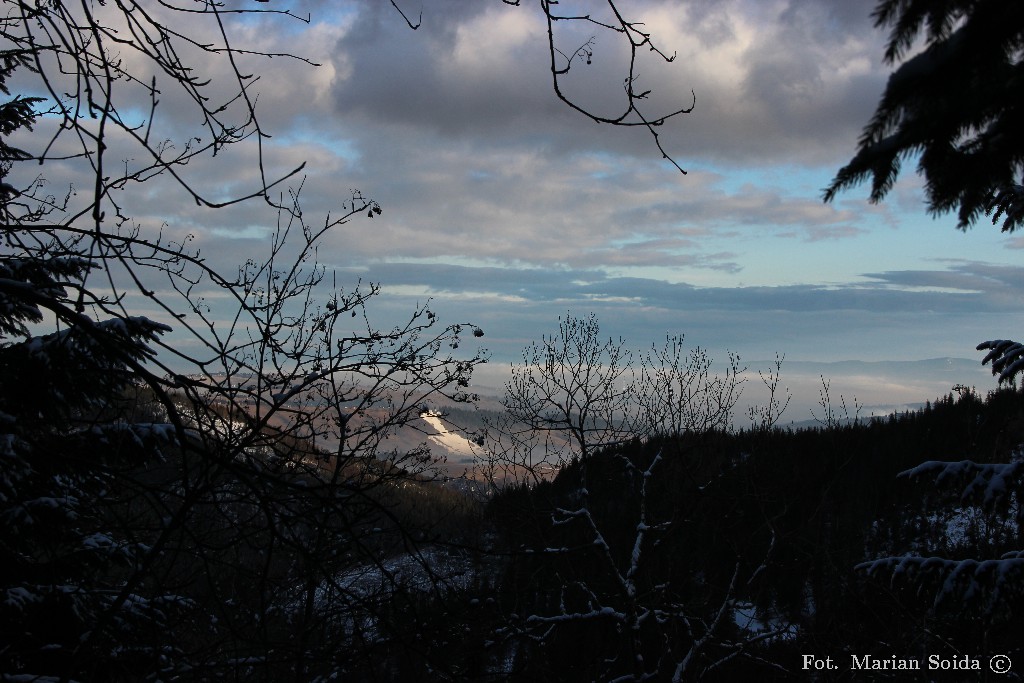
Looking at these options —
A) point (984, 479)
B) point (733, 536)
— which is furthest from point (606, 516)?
point (984, 479)

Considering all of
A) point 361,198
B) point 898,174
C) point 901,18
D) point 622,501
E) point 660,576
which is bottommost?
point 660,576

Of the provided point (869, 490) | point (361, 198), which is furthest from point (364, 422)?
point (869, 490)

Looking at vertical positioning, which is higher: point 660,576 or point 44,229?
point 44,229

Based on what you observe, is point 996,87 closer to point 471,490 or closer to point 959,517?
point 471,490

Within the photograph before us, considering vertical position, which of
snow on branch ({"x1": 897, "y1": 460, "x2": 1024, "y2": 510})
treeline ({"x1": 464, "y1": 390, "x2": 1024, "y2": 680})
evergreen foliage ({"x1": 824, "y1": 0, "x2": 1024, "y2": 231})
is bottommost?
treeline ({"x1": 464, "y1": 390, "x2": 1024, "y2": 680})

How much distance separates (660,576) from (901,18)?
21.5 metres

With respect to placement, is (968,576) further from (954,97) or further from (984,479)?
(954,97)

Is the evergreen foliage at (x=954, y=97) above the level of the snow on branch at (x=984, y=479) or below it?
above

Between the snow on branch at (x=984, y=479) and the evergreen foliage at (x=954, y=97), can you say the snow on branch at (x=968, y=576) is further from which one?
the evergreen foliage at (x=954, y=97)

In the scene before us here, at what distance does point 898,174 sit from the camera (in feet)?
4.52

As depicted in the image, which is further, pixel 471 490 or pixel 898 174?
pixel 471 490

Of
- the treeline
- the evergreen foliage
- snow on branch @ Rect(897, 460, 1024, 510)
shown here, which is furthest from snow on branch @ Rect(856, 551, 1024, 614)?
the treeline

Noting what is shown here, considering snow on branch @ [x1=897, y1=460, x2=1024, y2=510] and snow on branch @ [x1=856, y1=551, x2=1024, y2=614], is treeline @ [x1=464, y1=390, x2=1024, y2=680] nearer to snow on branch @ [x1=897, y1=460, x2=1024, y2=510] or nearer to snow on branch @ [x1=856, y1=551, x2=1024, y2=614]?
snow on branch @ [x1=856, y1=551, x2=1024, y2=614]

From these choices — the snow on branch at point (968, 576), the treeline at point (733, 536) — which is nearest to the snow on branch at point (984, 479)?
the snow on branch at point (968, 576)
